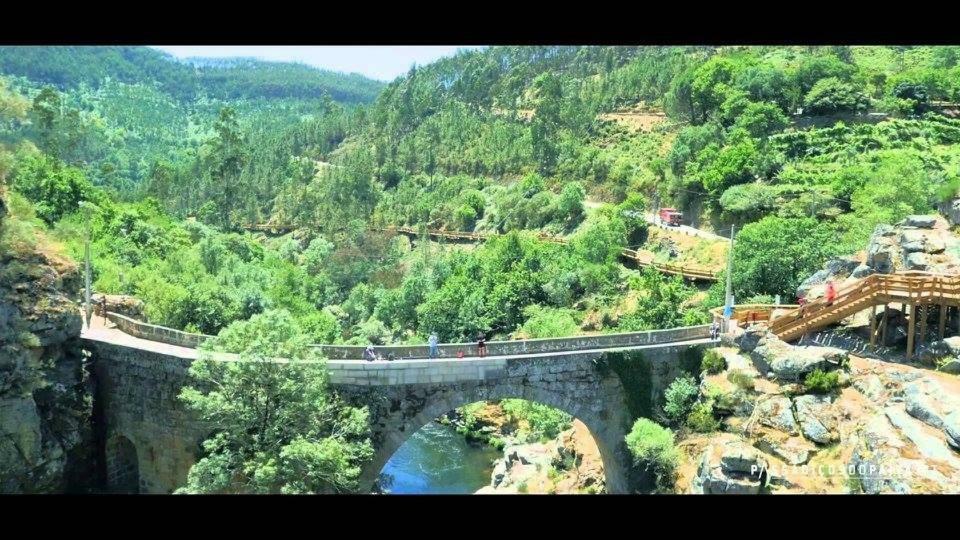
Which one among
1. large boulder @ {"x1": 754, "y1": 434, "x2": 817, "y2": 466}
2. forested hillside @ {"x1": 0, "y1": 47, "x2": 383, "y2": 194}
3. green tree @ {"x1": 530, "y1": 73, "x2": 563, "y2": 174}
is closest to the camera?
large boulder @ {"x1": 754, "y1": 434, "x2": 817, "y2": 466}

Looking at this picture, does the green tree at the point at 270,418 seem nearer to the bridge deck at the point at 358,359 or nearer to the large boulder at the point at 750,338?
the bridge deck at the point at 358,359

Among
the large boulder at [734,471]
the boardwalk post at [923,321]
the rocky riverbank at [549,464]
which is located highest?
the boardwalk post at [923,321]

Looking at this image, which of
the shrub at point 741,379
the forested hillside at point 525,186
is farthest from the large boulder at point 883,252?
the shrub at point 741,379

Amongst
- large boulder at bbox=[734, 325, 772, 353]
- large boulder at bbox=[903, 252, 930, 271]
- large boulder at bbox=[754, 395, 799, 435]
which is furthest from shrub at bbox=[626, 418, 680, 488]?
large boulder at bbox=[903, 252, 930, 271]

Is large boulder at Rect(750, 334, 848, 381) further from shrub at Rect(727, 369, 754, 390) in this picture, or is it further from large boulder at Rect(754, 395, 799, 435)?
large boulder at Rect(754, 395, 799, 435)

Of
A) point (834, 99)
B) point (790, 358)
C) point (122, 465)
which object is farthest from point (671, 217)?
point (122, 465)
